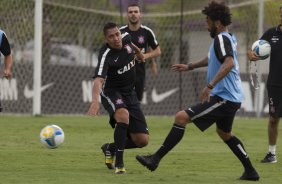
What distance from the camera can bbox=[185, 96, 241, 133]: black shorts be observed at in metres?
9.78

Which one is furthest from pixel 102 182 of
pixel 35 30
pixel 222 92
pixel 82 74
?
pixel 82 74

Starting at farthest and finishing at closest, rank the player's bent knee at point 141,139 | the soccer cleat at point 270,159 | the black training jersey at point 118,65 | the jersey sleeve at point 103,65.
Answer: the soccer cleat at point 270,159 → the player's bent knee at point 141,139 → the black training jersey at point 118,65 → the jersey sleeve at point 103,65

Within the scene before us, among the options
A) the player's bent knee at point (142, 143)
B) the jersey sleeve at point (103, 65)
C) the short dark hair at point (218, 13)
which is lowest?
the player's bent knee at point (142, 143)

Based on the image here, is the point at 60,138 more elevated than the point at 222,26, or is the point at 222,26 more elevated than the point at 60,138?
the point at 222,26

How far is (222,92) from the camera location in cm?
990

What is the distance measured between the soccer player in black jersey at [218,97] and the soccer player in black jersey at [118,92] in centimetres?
61

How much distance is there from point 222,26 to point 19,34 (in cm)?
1172

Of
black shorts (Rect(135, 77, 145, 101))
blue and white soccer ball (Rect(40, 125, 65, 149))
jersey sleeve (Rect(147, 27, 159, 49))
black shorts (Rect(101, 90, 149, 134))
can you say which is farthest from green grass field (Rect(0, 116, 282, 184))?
jersey sleeve (Rect(147, 27, 159, 49))

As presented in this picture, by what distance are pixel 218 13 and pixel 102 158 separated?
11.4ft

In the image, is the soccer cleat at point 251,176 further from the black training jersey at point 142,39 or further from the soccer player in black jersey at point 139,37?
the black training jersey at point 142,39

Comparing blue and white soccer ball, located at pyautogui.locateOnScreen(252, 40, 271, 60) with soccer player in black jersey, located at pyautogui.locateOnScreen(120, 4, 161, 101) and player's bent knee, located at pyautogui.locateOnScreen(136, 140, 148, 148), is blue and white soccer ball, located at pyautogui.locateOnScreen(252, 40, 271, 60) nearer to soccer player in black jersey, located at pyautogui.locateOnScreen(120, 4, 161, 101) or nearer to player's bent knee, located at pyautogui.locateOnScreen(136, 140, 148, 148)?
player's bent knee, located at pyautogui.locateOnScreen(136, 140, 148, 148)

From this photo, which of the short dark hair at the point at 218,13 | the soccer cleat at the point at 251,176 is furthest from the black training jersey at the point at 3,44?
the soccer cleat at the point at 251,176

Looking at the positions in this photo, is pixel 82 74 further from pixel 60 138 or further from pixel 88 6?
pixel 60 138

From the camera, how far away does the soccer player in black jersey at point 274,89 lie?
40.3ft
